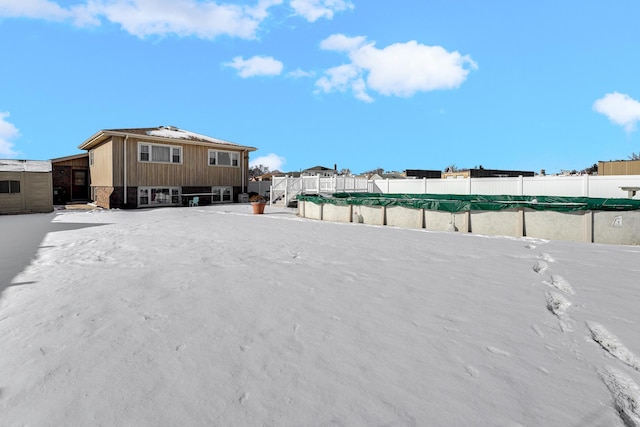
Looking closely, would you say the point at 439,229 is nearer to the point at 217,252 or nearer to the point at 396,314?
the point at 217,252

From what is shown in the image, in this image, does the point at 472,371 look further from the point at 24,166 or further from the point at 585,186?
the point at 24,166

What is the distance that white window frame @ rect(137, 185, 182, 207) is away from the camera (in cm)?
2180

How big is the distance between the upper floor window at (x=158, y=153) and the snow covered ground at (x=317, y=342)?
52.9 ft

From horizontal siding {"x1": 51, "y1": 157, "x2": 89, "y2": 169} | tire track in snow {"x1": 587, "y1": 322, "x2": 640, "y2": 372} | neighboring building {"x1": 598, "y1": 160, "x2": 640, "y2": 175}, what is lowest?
tire track in snow {"x1": 587, "y1": 322, "x2": 640, "y2": 372}

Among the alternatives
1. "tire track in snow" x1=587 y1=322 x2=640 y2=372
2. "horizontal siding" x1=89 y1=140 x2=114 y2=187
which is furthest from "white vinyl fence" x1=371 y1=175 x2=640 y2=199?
"horizontal siding" x1=89 y1=140 x2=114 y2=187

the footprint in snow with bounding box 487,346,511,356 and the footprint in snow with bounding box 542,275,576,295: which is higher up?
the footprint in snow with bounding box 542,275,576,295


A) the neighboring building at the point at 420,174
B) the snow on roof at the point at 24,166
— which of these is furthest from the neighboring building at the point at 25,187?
the neighboring building at the point at 420,174

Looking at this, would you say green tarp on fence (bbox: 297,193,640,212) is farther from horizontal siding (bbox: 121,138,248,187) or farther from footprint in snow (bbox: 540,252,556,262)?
horizontal siding (bbox: 121,138,248,187)

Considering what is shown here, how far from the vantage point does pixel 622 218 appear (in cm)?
932

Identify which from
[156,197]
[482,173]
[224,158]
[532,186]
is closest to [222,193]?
[224,158]

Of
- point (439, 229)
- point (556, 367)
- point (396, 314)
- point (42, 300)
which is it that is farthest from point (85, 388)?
point (439, 229)

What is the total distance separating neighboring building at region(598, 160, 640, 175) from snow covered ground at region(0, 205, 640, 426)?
2510 cm

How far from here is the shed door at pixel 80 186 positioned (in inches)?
1086

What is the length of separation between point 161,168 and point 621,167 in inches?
1274
